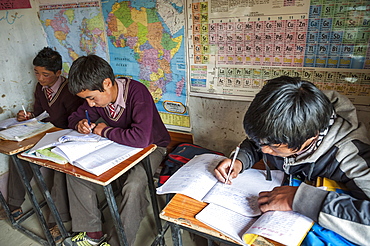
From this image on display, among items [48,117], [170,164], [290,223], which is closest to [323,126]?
[290,223]

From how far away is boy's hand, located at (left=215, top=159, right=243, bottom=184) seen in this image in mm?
1076

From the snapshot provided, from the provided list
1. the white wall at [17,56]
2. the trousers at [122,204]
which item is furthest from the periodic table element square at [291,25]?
the white wall at [17,56]

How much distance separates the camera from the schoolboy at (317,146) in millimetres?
771

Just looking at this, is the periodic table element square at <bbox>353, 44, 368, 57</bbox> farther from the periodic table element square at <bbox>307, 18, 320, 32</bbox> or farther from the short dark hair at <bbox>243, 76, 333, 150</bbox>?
the short dark hair at <bbox>243, 76, 333, 150</bbox>

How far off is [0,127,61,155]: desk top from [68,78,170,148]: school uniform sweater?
0.85ft

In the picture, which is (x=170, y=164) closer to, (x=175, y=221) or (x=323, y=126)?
(x=175, y=221)

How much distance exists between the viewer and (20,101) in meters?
2.52

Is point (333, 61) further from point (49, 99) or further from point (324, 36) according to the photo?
point (49, 99)

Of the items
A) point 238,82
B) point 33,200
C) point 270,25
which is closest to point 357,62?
point 270,25

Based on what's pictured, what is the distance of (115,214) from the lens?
1.41 metres

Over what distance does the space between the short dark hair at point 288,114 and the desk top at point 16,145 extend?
4.90ft

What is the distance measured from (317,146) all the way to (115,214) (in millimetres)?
1091

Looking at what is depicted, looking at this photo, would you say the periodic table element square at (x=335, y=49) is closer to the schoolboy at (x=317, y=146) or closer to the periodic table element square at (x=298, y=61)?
the periodic table element square at (x=298, y=61)

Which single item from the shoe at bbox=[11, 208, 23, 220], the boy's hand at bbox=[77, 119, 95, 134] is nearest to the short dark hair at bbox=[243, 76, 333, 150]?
the boy's hand at bbox=[77, 119, 95, 134]
